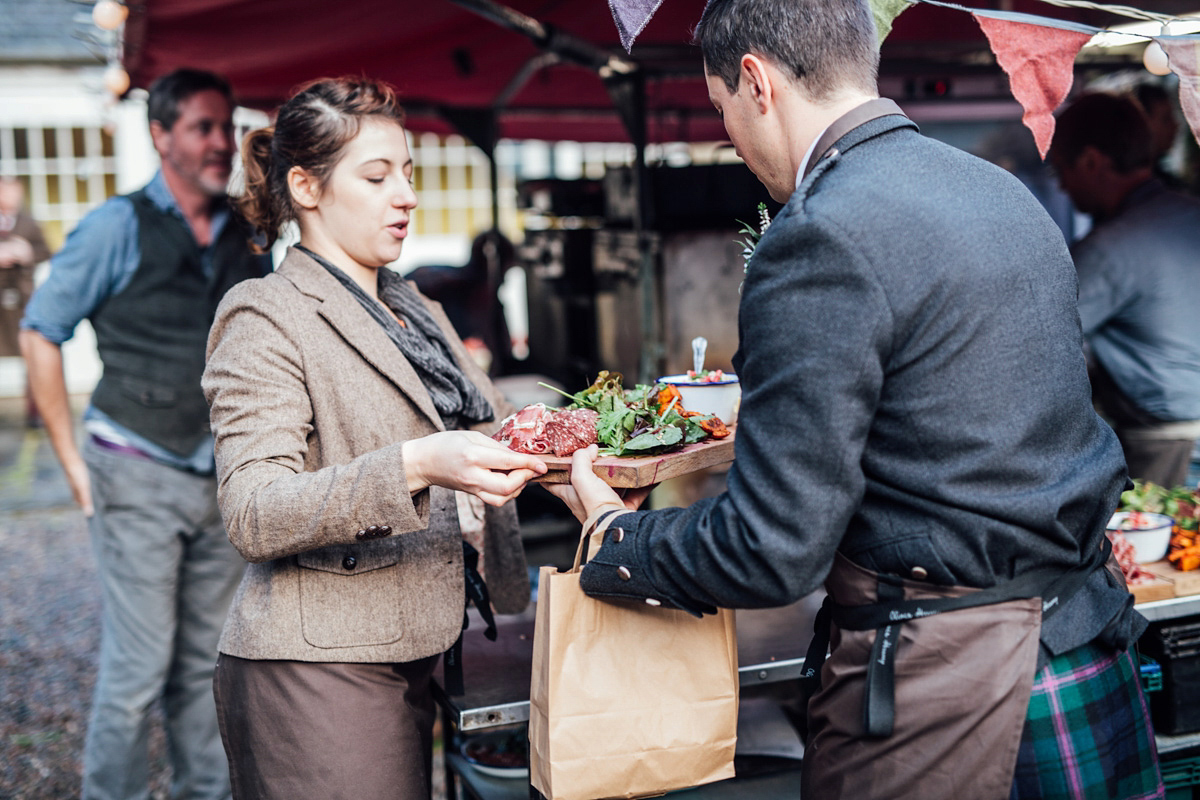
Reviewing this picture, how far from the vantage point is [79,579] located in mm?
6676

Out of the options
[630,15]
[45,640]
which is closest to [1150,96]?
[630,15]

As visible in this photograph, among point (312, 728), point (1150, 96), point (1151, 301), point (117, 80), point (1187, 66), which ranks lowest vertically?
point (312, 728)

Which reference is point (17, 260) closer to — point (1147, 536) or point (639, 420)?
point (639, 420)

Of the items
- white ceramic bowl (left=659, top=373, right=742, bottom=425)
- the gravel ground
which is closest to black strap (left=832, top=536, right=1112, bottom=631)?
white ceramic bowl (left=659, top=373, right=742, bottom=425)

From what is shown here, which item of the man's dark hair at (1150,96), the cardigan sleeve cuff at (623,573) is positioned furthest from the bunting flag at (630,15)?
the man's dark hair at (1150,96)

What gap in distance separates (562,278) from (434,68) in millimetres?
1550

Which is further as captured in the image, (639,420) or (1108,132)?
(1108,132)

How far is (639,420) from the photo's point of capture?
222cm

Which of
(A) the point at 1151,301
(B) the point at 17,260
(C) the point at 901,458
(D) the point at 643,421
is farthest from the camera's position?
(B) the point at 17,260

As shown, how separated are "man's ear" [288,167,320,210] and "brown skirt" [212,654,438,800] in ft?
3.18

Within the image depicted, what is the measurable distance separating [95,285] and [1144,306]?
147 inches

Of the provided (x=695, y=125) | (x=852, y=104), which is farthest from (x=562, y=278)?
(x=852, y=104)

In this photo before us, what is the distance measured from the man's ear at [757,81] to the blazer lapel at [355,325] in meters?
0.93

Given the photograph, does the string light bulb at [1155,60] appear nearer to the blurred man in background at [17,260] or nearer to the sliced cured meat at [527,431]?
the sliced cured meat at [527,431]
